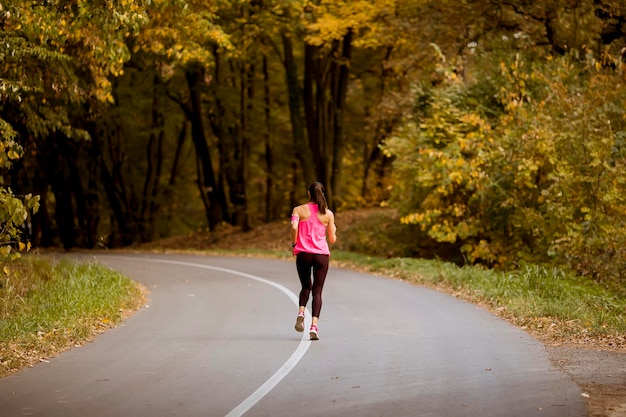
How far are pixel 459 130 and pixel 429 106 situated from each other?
2.51m

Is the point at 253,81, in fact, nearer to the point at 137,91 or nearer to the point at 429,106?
the point at 137,91

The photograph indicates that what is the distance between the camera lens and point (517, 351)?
11.3 metres

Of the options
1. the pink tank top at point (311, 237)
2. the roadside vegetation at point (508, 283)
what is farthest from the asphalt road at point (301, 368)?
the pink tank top at point (311, 237)

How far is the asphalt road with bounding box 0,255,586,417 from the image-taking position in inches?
325

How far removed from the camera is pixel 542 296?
52.5ft

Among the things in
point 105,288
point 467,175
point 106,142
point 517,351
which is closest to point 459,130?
point 467,175

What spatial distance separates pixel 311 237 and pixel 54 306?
484 centimetres

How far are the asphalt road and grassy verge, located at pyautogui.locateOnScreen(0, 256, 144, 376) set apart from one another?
373mm

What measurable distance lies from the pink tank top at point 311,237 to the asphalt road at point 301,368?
1.25 metres

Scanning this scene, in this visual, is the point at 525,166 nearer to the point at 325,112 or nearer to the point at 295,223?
the point at 295,223

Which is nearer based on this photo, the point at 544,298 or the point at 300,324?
the point at 300,324

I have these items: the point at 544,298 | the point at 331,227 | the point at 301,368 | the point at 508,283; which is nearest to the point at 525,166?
the point at 508,283

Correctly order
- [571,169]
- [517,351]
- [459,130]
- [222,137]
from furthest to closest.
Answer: [222,137] → [459,130] → [571,169] → [517,351]

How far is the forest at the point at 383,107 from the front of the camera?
18.0 m
